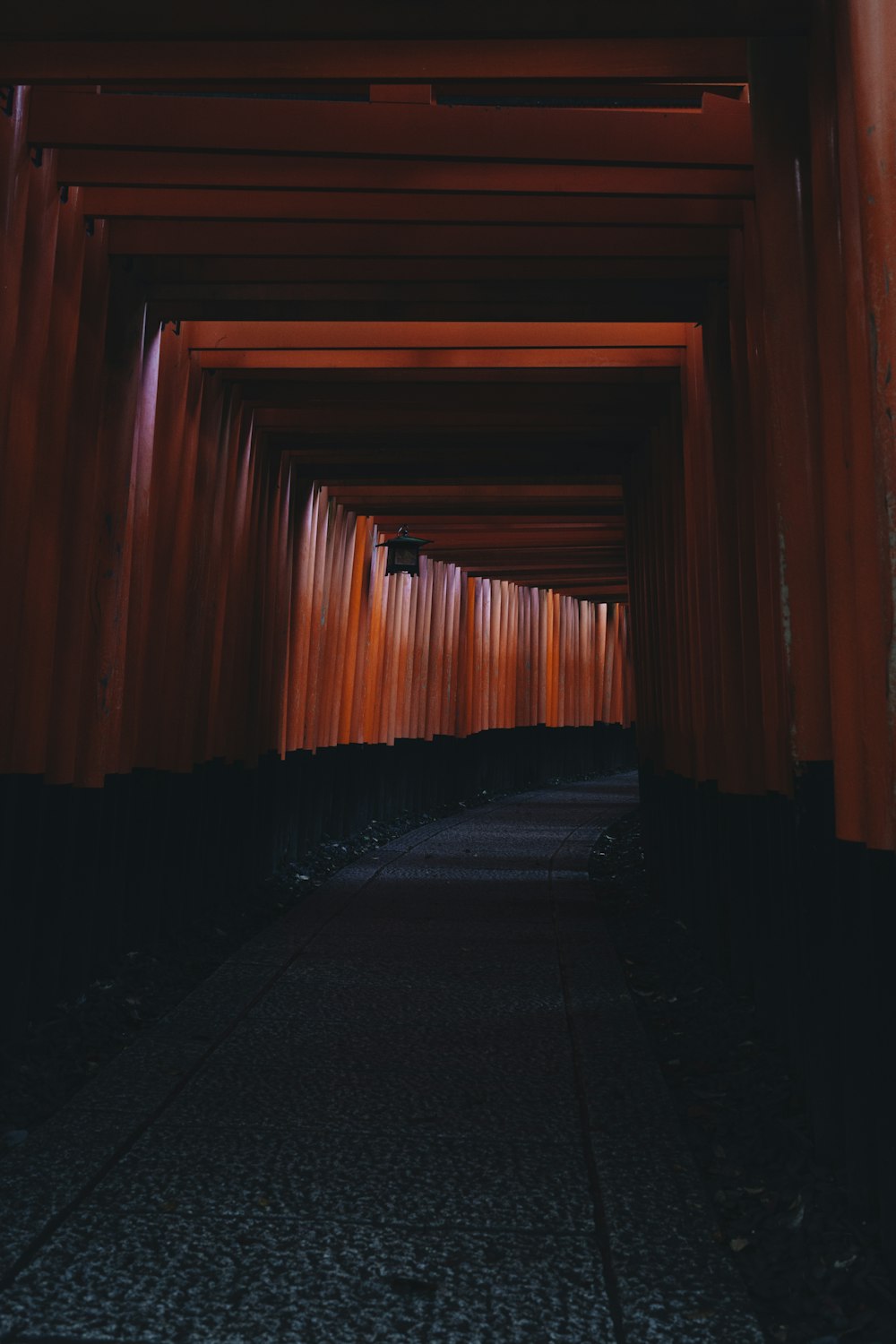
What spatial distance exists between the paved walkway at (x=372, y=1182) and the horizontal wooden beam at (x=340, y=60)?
3.74 meters

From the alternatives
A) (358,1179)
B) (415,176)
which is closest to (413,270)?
(415,176)

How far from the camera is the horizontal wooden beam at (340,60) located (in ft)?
15.6

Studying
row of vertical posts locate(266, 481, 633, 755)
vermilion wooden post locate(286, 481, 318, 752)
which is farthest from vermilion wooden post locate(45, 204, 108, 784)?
vermilion wooden post locate(286, 481, 318, 752)

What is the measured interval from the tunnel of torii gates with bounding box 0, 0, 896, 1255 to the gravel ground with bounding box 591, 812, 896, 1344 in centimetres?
15

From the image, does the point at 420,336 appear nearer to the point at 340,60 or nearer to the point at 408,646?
the point at 340,60

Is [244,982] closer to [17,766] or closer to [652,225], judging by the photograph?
[17,766]

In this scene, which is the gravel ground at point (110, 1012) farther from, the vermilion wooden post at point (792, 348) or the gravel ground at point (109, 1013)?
the vermilion wooden post at point (792, 348)

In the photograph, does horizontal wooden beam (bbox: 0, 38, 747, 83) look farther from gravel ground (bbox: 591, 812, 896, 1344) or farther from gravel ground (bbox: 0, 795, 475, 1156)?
gravel ground (bbox: 591, 812, 896, 1344)

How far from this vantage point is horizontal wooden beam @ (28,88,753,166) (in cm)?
515

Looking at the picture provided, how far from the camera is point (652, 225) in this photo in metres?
5.98

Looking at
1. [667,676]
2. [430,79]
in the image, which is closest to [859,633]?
[430,79]

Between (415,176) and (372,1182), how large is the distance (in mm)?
4117

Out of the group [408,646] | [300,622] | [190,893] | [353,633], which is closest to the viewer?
[190,893]

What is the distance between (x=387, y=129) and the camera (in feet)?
17.3
